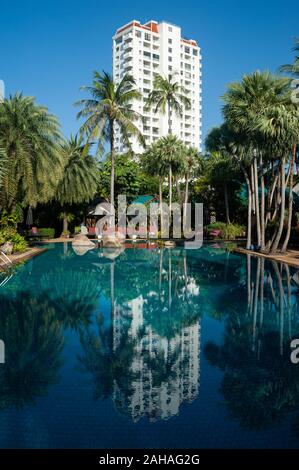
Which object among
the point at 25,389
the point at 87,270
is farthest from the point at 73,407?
the point at 87,270

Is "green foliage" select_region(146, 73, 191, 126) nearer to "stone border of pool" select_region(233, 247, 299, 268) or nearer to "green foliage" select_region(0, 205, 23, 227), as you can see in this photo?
"stone border of pool" select_region(233, 247, 299, 268)

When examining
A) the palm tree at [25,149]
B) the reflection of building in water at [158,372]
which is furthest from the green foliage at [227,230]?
the reflection of building in water at [158,372]

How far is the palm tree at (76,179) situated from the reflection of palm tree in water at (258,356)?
25.7 m

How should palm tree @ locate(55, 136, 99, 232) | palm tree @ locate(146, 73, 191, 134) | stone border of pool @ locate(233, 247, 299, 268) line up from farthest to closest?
palm tree @ locate(146, 73, 191, 134)
palm tree @ locate(55, 136, 99, 232)
stone border of pool @ locate(233, 247, 299, 268)

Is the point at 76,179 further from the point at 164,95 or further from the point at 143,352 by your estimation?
the point at 143,352

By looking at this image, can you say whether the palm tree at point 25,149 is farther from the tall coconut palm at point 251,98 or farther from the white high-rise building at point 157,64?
the white high-rise building at point 157,64

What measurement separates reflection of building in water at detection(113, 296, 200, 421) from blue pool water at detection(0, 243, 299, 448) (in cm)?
2

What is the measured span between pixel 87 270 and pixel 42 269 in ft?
6.13

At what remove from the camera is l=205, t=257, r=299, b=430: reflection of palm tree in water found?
535 centimetres

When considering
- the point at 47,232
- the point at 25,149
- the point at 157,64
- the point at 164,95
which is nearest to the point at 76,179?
the point at 47,232

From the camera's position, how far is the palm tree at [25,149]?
23.2m

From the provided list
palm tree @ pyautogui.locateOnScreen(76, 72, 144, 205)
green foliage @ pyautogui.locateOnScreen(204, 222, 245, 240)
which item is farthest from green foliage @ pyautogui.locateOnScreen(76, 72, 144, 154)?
green foliage @ pyautogui.locateOnScreen(204, 222, 245, 240)

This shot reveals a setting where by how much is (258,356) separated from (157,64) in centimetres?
9803
